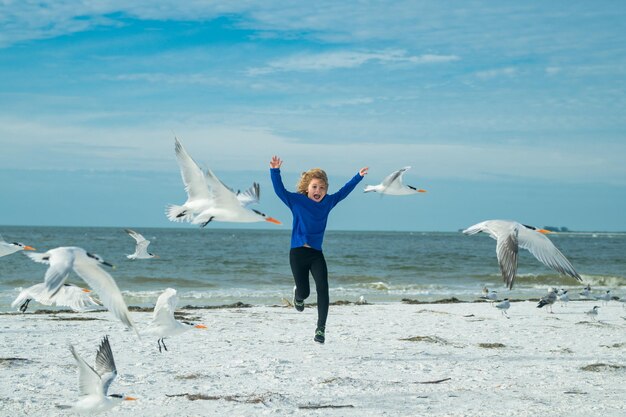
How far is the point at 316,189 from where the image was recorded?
7129mm

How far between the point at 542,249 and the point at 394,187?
439cm

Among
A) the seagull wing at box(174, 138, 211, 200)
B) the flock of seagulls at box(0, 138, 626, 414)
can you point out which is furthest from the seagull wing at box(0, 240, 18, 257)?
the seagull wing at box(174, 138, 211, 200)

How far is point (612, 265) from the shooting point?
1500 inches

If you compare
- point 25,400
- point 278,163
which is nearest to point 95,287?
point 25,400

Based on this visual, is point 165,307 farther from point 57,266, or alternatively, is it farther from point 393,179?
point 393,179

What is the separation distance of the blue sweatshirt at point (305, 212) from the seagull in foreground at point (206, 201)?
43 centimetres

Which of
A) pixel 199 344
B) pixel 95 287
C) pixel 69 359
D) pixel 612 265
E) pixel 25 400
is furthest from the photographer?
pixel 612 265

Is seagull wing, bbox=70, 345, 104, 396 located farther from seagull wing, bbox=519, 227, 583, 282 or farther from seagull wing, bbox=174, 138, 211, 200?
seagull wing, bbox=519, 227, 583, 282

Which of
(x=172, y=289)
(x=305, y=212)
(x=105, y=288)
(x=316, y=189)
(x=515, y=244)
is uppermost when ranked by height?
(x=316, y=189)

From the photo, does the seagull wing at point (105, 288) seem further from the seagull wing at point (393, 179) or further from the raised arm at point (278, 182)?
the seagull wing at point (393, 179)

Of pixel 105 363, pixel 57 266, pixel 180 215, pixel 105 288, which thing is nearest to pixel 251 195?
pixel 180 215

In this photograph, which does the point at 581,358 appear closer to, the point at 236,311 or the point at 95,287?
the point at 95,287

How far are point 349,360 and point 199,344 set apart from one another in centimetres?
203

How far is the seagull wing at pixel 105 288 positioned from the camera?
4625mm
